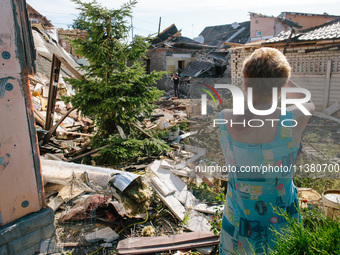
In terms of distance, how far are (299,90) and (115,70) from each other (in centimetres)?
522

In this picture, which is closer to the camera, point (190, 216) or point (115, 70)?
point (190, 216)

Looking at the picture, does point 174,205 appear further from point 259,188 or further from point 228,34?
point 228,34

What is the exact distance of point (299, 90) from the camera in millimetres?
1959

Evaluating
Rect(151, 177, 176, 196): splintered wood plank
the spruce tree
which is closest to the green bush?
Result: Rect(151, 177, 176, 196): splintered wood plank

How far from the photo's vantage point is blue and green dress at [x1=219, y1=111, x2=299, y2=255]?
1.65 m

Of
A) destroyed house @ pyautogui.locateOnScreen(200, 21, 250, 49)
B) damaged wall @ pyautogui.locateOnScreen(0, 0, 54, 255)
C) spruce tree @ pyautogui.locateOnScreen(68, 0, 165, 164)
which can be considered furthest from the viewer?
destroyed house @ pyautogui.locateOnScreen(200, 21, 250, 49)

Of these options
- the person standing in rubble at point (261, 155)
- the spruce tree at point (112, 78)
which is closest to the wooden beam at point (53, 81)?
the spruce tree at point (112, 78)

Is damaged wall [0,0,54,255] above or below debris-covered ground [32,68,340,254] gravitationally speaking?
above

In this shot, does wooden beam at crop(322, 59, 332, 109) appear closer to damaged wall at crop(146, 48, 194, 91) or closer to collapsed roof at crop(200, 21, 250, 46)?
damaged wall at crop(146, 48, 194, 91)

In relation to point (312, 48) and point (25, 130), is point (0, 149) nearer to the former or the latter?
point (25, 130)

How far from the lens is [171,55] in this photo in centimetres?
2412

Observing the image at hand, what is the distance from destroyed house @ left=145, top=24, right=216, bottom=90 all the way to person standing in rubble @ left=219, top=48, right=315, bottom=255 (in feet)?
71.5

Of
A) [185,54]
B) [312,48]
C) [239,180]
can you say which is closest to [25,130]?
[239,180]

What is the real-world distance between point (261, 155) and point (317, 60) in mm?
11860
